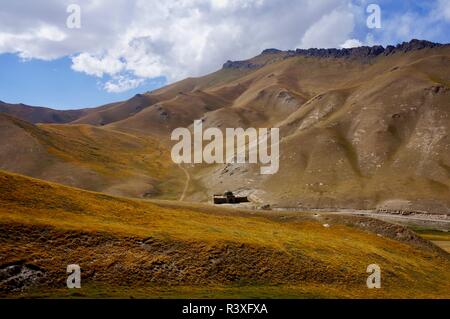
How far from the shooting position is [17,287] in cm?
3052

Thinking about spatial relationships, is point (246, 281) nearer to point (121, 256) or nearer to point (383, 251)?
point (121, 256)

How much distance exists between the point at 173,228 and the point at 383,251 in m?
28.5

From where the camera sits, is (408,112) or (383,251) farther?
(408,112)

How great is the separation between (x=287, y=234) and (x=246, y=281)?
20246 mm

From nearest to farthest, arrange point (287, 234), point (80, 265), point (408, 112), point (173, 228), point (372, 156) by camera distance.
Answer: point (80, 265), point (173, 228), point (287, 234), point (372, 156), point (408, 112)

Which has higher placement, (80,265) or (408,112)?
(408,112)

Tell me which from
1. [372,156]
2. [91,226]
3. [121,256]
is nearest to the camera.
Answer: [121,256]

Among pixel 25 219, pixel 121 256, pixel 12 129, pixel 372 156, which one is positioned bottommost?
pixel 121 256

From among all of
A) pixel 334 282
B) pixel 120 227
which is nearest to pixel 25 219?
pixel 120 227

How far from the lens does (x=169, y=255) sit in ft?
130

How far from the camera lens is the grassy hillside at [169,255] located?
33656 mm

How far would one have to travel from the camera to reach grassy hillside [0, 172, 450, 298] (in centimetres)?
3366

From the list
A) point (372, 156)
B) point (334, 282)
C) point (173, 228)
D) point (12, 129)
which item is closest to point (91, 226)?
point (173, 228)

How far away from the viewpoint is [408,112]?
192250 millimetres
